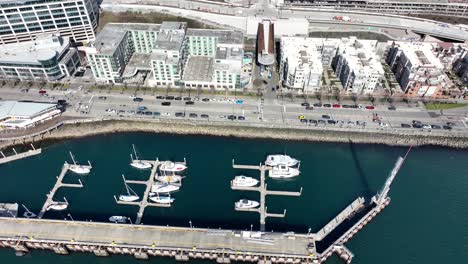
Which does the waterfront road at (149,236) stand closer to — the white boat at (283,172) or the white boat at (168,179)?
the white boat at (168,179)

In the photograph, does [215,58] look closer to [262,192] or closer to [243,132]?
[243,132]

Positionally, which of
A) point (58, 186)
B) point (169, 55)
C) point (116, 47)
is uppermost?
point (116, 47)

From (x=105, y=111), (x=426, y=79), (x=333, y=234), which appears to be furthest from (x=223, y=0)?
(x=333, y=234)

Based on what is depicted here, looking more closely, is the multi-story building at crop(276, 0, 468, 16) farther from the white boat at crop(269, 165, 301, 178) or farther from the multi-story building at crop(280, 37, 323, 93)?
the white boat at crop(269, 165, 301, 178)

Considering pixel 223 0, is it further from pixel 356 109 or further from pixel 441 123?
pixel 441 123

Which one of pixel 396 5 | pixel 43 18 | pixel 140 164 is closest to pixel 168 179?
pixel 140 164

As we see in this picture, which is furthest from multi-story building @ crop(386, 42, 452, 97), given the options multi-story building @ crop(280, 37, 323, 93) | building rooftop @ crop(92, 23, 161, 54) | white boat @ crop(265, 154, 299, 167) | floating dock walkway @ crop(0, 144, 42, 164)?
floating dock walkway @ crop(0, 144, 42, 164)

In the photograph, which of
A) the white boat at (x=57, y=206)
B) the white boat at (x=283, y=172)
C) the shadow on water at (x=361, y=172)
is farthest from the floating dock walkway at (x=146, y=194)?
the shadow on water at (x=361, y=172)
